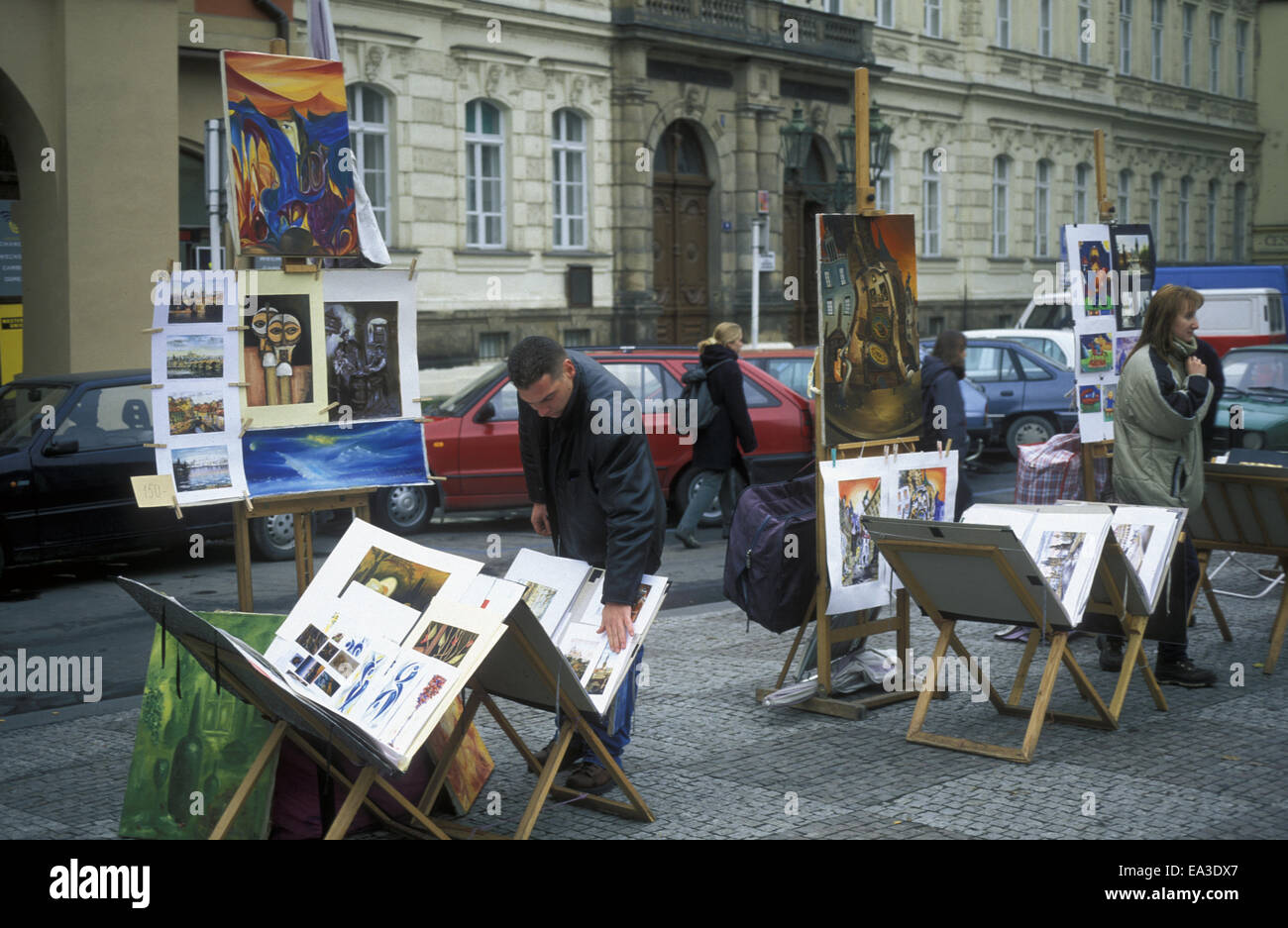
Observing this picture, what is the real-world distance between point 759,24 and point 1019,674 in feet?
83.6

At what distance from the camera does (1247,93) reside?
164ft

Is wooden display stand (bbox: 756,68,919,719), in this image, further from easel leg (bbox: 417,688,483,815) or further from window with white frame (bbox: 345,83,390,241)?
window with white frame (bbox: 345,83,390,241)

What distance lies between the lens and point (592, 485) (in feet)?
19.8

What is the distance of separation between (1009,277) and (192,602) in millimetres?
31218

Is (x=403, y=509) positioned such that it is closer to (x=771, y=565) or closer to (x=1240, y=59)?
(x=771, y=565)

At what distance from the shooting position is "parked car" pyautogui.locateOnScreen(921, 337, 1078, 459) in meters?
20.6

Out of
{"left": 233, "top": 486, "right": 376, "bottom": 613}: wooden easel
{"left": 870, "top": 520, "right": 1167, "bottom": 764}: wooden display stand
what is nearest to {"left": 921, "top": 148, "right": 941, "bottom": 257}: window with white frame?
{"left": 870, "top": 520, "right": 1167, "bottom": 764}: wooden display stand

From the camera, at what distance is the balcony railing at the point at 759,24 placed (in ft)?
91.8

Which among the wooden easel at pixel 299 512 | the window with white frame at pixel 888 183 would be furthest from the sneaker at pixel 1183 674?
the window with white frame at pixel 888 183

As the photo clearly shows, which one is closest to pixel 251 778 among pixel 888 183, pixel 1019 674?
pixel 1019 674

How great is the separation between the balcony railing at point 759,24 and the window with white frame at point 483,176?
350cm

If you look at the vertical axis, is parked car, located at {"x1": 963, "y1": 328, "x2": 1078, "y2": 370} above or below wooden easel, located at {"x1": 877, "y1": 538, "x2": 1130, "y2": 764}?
above

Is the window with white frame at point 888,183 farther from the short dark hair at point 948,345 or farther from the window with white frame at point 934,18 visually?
the short dark hair at point 948,345

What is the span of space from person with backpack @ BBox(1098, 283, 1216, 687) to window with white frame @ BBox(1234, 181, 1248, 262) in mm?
45791
